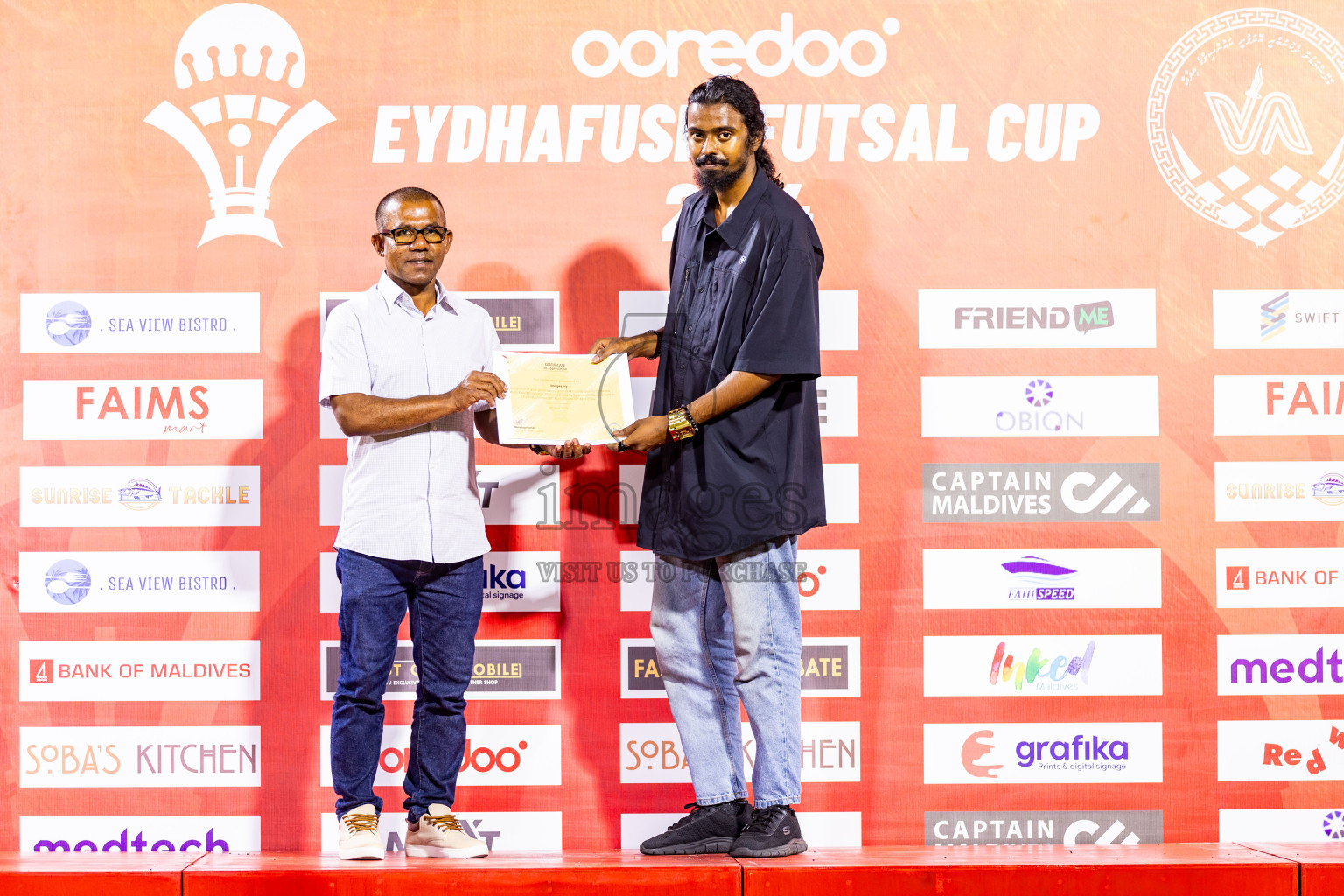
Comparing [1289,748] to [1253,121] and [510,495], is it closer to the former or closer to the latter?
[1253,121]

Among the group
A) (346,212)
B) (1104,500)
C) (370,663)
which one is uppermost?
(346,212)

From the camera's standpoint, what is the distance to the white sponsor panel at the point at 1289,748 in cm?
324

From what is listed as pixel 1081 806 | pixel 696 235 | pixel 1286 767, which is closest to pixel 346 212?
pixel 696 235

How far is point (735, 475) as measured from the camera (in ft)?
8.61

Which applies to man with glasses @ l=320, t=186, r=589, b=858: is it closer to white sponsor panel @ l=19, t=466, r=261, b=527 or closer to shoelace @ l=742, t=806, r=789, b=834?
white sponsor panel @ l=19, t=466, r=261, b=527

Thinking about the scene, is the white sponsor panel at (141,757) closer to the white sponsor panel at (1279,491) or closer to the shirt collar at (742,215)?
the shirt collar at (742,215)

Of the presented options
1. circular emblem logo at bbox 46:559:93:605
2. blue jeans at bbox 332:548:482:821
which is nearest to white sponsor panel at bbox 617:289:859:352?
blue jeans at bbox 332:548:482:821

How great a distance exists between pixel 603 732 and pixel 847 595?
0.92m

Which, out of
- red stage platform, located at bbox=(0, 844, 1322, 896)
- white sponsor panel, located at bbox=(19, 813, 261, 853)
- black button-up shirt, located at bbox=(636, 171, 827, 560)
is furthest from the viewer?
white sponsor panel, located at bbox=(19, 813, 261, 853)

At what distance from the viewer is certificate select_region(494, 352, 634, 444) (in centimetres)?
268

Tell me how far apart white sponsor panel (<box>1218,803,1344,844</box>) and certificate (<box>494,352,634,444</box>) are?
2412mm

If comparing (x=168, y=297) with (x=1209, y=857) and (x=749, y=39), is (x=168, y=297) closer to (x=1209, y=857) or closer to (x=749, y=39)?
(x=749, y=39)

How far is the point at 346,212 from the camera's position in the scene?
3.21 m

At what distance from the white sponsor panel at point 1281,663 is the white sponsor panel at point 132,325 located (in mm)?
3383
